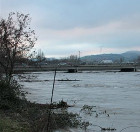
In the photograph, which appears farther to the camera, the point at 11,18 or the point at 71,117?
the point at 11,18

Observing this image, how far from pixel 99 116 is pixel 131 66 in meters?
139

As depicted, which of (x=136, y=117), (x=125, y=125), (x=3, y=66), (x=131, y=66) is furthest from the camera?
(x=131, y=66)

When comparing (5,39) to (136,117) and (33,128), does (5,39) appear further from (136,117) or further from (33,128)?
(33,128)

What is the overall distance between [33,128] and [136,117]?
10176 millimetres

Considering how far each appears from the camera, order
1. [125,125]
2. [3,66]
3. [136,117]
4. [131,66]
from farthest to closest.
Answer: [131,66]
[3,66]
[136,117]
[125,125]

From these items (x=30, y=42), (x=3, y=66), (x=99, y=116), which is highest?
(x=30, y=42)

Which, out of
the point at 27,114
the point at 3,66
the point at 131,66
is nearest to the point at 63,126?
the point at 27,114

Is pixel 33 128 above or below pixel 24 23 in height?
below

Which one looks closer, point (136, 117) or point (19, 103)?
point (19, 103)

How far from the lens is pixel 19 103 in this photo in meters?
19.1

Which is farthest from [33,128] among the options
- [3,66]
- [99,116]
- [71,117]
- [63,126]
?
[3,66]

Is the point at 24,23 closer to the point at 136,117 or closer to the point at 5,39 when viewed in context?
the point at 5,39

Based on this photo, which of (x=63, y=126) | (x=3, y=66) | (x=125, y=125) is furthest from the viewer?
(x=3, y=66)

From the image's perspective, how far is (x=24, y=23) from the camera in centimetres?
2900
